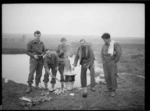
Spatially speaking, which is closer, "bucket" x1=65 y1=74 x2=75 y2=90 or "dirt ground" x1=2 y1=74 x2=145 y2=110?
"dirt ground" x1=2 y1=74 x2=145 y2=110

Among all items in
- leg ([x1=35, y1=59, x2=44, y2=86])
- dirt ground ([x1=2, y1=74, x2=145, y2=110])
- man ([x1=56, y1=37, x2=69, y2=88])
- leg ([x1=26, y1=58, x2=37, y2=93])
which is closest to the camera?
dirt ground ([x1=2, y1=74, x2=145, y2=110])

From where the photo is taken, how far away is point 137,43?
187 inches

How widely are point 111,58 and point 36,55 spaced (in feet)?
6.18

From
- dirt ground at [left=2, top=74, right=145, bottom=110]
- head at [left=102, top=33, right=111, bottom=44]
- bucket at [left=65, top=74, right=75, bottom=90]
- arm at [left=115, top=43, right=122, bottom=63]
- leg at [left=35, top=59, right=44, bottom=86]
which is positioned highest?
head at [left=102, top=33, right=111, bottom=44]

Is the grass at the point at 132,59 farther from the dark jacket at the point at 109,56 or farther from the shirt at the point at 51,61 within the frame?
the shirt at the point at 51,61

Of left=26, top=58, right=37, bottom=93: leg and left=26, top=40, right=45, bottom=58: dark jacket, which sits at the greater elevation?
left=26, top=40, right=45, bottom=58: dark jacket

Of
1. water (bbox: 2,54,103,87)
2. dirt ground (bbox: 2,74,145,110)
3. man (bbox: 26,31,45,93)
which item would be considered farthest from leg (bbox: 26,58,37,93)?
dirt ground (bbox: 2,74,145,110)

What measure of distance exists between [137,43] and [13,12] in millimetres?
3202

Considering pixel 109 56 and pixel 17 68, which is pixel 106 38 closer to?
pixel 109 56

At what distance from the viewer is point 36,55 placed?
486 cm

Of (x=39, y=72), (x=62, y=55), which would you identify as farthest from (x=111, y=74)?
(x=39, y=72)

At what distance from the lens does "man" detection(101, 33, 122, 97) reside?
4660mm

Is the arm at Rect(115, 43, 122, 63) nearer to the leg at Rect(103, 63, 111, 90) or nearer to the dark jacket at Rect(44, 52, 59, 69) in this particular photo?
the leg at Rect(103, 63, 111, 90)

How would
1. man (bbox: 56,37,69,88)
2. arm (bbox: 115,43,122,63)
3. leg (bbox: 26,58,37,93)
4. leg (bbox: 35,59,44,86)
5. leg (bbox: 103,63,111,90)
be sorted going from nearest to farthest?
arm (bbox: 115,43,122,63) < leg (bbox: 103,63,111,90) < leg (bbox: 26,58,37,93) < leg (bbox: 35,59,44,86) < man (bbox: 56,37,69,88)
